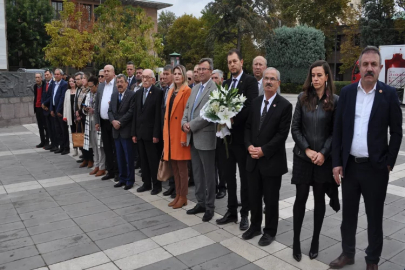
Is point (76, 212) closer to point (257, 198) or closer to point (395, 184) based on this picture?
point (257, 198)

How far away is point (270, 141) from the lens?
4148 mm

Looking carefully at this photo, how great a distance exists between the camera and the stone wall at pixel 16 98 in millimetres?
15008

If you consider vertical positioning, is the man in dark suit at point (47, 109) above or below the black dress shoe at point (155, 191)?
above

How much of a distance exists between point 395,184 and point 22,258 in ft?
19.9

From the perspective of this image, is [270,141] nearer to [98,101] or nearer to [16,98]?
[98,101]

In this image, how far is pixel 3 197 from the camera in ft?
20.9

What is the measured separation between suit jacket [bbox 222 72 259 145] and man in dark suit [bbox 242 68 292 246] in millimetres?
340

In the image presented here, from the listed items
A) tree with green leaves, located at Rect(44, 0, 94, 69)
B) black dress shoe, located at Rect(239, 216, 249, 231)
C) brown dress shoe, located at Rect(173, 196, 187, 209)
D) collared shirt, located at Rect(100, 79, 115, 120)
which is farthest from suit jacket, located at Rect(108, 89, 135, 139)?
Result: tree with green leaves, located at Rect(44, 0, 94, 69)

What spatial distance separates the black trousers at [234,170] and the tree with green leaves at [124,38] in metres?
22.0

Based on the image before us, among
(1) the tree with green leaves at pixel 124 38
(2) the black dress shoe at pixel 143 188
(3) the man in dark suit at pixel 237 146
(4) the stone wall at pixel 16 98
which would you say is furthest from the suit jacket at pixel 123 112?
(1) the tree with green leaves at pixel 124 38

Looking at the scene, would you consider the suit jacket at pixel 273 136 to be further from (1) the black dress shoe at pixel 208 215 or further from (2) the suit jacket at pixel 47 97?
(2) the suit jacket at pixel 47 97

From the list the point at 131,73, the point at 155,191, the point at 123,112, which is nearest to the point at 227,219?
the point at 155,191

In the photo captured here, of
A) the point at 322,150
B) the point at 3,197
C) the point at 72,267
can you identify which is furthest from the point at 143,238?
the point at 3,197

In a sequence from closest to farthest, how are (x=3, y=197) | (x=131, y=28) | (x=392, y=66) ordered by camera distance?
1. (x=3, y=197)
2. (x=392, y=66)
3. (x=131, y=28)
